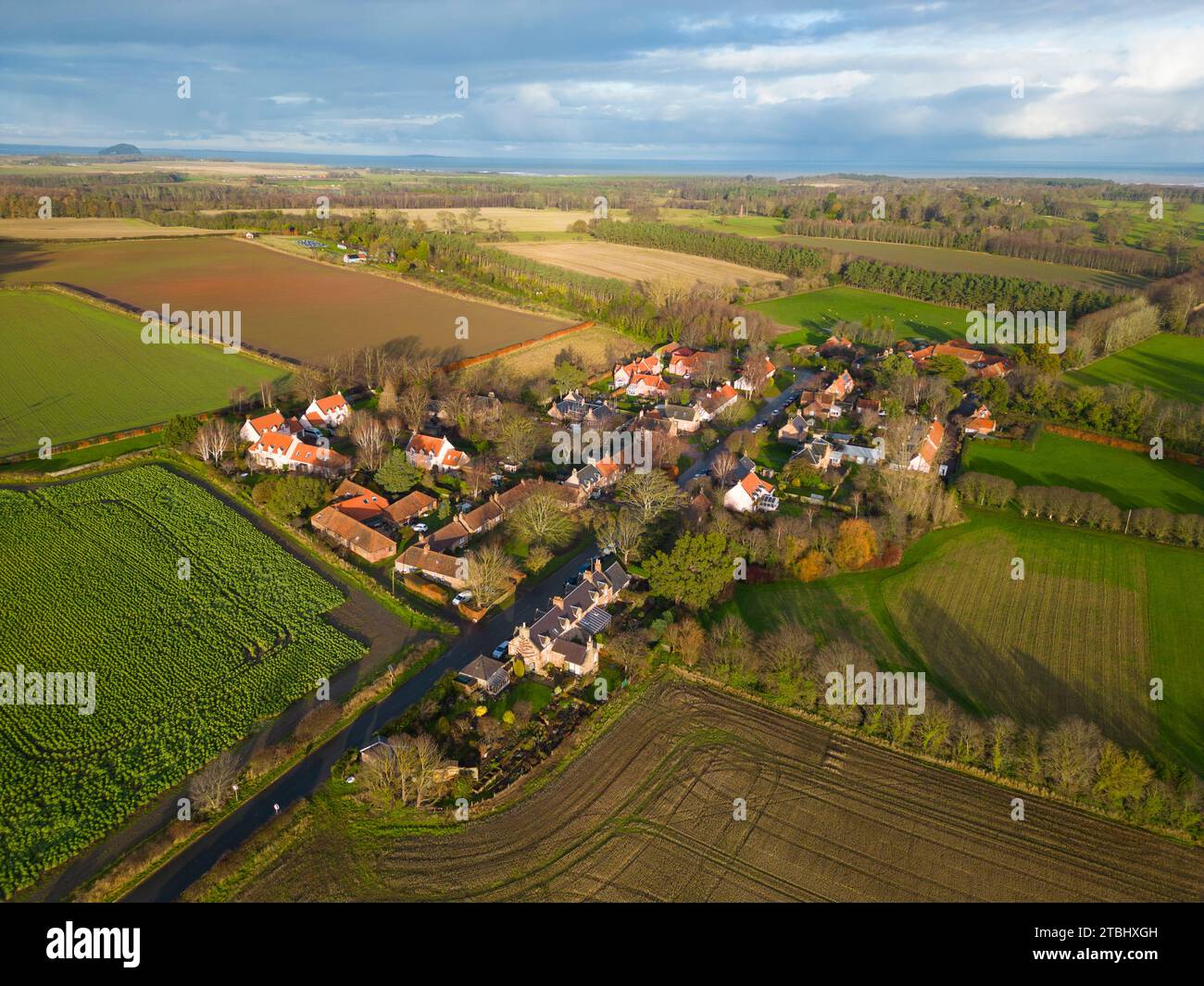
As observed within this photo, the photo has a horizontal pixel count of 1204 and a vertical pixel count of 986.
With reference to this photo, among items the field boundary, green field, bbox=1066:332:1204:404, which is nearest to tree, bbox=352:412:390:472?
the field boundary

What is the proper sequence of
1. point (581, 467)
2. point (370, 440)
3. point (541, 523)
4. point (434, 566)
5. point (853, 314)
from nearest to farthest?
point (434, 566) < point (541, 523) < point (370, 440) < point (581, 467) < point (853, 314)

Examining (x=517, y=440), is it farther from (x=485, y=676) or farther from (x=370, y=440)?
(x=485, y=676)

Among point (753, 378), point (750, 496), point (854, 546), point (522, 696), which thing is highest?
point (753, 378)

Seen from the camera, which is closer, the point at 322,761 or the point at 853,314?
the point at 322,761

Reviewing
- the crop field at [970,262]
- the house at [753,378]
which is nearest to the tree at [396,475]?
the house at [753,378]

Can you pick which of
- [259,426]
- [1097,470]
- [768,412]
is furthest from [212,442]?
[1097,470]

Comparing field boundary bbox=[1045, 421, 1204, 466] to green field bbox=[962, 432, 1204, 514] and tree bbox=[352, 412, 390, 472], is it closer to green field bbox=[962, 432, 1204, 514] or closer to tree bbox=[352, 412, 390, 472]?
green field bbox=[962, 432, 1204, 514]
